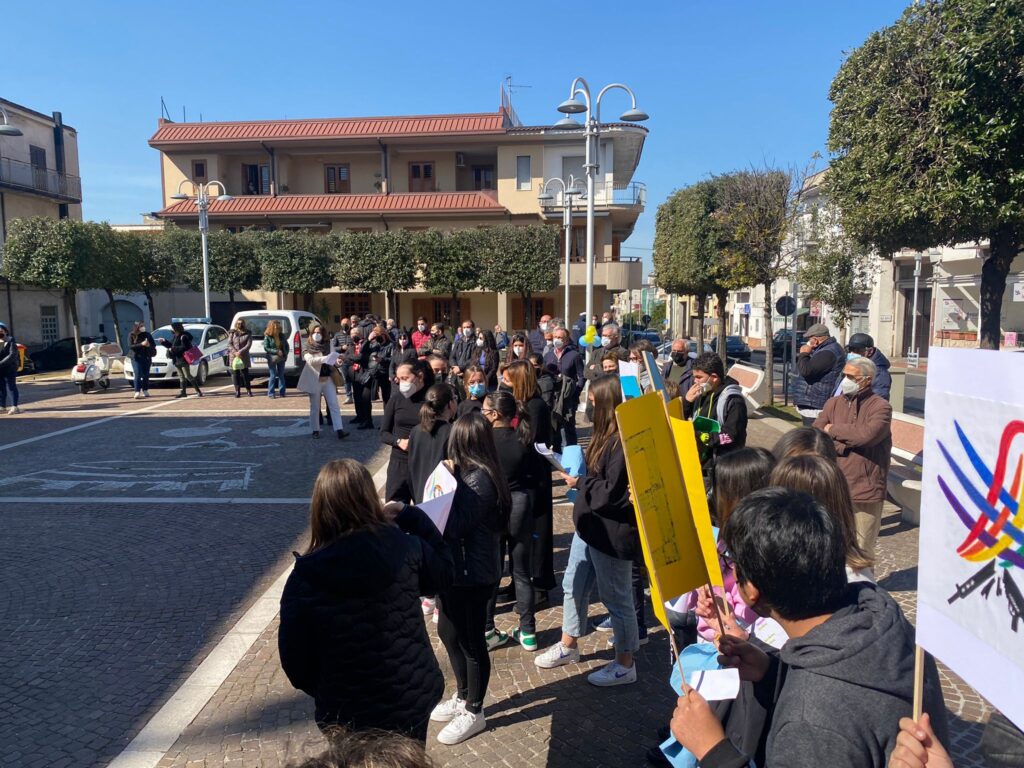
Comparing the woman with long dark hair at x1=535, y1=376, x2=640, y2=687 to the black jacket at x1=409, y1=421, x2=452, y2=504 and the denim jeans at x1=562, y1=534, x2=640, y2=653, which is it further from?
the black jacket at x1=409, y1=421, x2=452, y2=504

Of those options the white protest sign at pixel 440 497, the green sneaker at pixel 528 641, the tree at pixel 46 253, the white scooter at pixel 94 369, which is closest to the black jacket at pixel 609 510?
the white protest sign at pixel 440 497

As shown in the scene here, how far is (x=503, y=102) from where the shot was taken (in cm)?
3597

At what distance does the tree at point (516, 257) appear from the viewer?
97.8ft

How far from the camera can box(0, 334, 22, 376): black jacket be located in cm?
1396

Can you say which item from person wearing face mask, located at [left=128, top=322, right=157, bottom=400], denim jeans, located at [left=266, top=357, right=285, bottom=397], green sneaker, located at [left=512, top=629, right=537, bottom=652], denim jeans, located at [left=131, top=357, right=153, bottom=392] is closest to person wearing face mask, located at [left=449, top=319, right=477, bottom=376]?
denim jeans, located at [left=266, top=357, right=285, bottom=397]

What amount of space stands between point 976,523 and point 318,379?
10886mm

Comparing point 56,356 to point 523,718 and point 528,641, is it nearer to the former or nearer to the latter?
point 528,641

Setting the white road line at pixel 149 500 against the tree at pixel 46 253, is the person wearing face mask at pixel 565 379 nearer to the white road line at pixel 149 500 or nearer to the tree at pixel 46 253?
the white road line at pixel 149 500

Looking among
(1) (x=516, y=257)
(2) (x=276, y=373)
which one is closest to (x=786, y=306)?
(2) (x=276, y=373)

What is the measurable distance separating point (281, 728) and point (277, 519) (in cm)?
402

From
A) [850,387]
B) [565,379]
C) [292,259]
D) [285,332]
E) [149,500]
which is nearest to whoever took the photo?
[850,387]

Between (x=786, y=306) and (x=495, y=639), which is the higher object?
(x=786, y=306)

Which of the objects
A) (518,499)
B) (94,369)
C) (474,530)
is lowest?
(94,369)

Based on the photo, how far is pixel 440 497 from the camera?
10.8 ft
